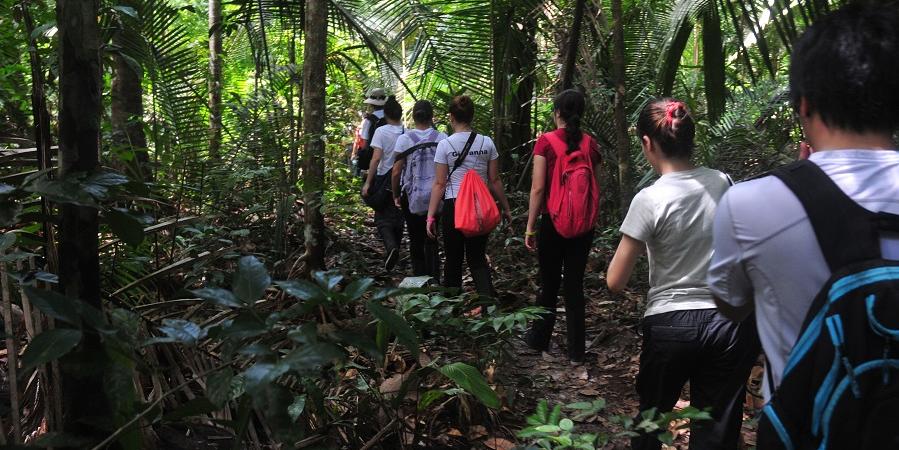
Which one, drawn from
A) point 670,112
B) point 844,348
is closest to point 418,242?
point 670,112

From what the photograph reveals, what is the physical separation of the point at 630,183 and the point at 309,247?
8.66 feet

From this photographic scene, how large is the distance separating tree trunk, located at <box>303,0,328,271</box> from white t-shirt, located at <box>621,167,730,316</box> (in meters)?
2.58

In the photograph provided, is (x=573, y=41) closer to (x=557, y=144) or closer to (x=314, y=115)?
(x=557, y=144)

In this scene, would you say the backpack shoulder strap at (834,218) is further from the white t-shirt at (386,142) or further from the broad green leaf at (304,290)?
the white t-shirt at (386,142)

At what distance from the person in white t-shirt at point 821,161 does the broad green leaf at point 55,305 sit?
1351mm

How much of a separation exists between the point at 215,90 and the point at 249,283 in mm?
6311

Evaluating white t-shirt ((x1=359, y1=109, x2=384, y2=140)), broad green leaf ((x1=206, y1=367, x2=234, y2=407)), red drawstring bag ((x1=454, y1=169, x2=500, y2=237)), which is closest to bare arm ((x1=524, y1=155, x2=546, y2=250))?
red drawstring bag ((x1=454, y1=169, x2=500, y2=237))

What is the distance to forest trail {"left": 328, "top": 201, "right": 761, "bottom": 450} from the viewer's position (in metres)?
4.02

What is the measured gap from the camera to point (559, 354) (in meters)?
5.36

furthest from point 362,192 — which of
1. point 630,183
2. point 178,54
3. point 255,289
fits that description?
point 255,289

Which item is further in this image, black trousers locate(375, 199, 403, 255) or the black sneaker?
black trousers locate(375, 199, 403, 255)

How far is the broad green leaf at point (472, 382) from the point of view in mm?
2826

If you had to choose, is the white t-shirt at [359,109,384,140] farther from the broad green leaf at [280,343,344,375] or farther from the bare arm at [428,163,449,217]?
the broad green leaf at [280,343,344,375]

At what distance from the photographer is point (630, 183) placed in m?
6.18
